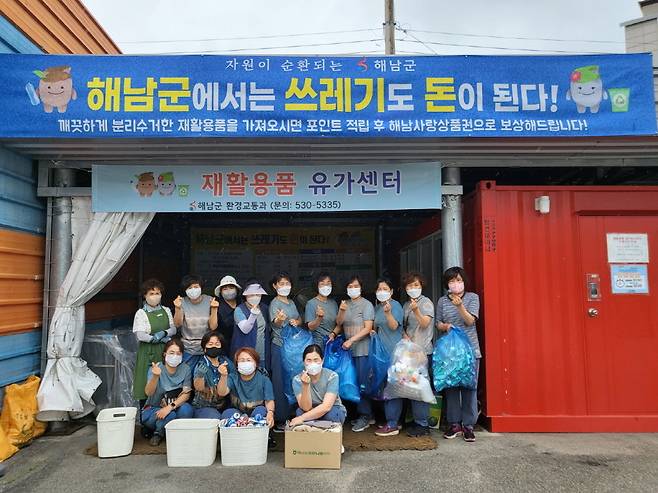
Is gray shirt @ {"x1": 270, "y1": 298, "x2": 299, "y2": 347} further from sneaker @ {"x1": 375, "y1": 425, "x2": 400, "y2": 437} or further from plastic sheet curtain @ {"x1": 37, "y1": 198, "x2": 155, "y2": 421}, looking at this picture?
plastic sheet curtain @ {"x1": 37, "y1": 198, "x2": 155, "y2": 421}

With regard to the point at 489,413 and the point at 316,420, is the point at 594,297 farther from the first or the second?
the point at 316,420

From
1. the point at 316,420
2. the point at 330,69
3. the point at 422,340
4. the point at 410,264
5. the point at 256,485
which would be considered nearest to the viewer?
the point at 256,485

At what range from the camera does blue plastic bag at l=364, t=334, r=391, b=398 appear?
4746 mm

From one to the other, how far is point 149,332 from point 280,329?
1293 millimetres

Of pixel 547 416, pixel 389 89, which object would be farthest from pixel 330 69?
pixel 547 416

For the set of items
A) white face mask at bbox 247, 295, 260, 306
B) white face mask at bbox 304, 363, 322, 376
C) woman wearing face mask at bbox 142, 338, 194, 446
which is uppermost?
white face mask at bbox 247, 295, 260, 306

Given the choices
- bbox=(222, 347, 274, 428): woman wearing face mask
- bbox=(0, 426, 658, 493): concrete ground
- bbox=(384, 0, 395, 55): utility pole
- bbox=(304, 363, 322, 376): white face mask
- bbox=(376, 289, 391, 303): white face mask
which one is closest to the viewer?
bbox=(0, 426, 658, 493): concrete ground

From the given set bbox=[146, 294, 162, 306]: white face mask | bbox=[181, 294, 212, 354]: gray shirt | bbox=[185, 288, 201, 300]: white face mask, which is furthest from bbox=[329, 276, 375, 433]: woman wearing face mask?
bbox=[146, 294, 162, 306]: white face mask

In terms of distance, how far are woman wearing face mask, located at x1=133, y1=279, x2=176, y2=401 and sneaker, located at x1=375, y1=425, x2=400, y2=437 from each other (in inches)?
90.4

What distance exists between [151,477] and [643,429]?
4683 millimetres

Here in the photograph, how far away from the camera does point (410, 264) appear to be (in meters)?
8.06

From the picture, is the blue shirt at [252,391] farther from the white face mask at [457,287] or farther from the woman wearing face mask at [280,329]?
the white face mask at [457,287]

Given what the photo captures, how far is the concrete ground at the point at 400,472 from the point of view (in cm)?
366

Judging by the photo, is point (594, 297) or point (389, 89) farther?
point (594, 297)
